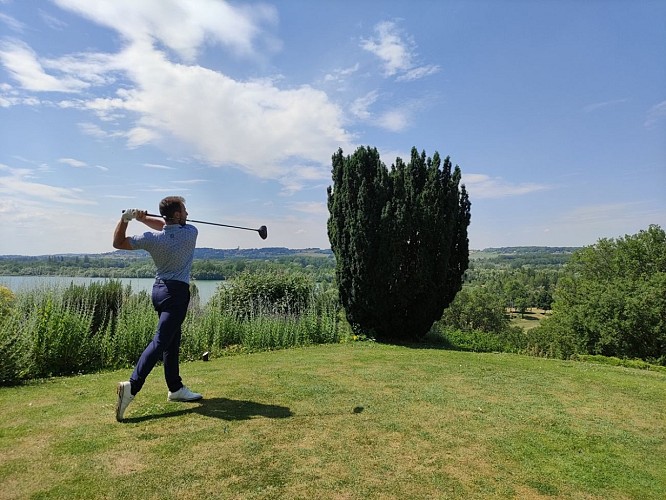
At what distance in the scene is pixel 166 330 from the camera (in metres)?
4.18

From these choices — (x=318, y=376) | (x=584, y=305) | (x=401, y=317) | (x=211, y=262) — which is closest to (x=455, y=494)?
(x=318, y=376)

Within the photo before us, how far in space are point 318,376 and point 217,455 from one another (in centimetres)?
255

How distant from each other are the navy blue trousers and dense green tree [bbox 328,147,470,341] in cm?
671

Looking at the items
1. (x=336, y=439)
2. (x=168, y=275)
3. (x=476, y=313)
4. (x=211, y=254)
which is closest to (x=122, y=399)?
(x=168, y=275)

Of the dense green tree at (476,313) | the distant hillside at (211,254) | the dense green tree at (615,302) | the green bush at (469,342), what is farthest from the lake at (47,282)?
the dense green tree at (476,313)

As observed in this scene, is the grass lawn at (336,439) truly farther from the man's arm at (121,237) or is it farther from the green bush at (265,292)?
the green bush at (265,292)

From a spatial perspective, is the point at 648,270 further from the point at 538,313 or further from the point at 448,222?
the point at 538,313

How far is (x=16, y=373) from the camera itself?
217 inches

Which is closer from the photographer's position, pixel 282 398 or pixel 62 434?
pixel 62 434

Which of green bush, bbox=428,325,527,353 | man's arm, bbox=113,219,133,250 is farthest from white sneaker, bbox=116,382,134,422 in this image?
green bush, bbox=428,325,527,353

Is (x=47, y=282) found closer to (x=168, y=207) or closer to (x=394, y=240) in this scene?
(x=168, y=207)

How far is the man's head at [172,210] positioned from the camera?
438 cm

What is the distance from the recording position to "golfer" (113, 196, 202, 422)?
4082 mm

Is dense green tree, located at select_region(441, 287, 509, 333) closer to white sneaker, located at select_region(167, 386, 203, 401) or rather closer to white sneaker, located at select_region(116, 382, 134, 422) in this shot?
white sneaker, located at select_region(167, 386, 203, 401)
